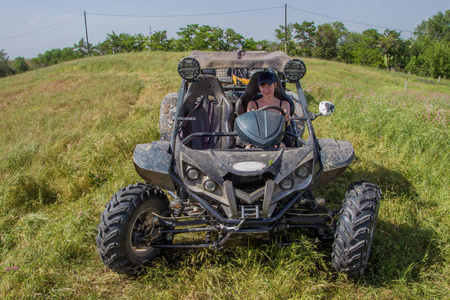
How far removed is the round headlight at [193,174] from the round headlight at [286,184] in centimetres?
71

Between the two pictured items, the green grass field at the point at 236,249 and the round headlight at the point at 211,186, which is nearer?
the round headlight at the point at 211,186

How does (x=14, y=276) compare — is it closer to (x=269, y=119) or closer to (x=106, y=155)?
(x=269, y=119)

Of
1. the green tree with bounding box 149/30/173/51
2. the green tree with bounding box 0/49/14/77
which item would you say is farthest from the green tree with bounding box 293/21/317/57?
the green tree with bounding box 0/49/14/77

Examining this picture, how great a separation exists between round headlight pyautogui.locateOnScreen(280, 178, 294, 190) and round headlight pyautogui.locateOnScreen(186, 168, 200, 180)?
0.71 metres

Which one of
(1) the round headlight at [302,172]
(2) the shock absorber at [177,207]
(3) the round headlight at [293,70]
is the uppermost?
(3) the round headlight at [293,70]

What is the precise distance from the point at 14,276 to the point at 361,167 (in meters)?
4.86

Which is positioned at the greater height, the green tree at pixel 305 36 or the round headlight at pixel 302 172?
the green tree at pixel 305 36

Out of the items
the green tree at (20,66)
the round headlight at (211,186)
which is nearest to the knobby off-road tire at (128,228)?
the round headlight at (211,186)

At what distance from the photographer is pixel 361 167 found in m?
5.55

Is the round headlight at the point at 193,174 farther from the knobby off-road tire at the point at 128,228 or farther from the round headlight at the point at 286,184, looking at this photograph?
the round headlight at the point at 286,184

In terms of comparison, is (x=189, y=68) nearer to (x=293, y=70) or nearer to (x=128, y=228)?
(x=293, y=70)

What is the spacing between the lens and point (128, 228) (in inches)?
115

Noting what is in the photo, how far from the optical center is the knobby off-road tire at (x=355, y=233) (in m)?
2.78

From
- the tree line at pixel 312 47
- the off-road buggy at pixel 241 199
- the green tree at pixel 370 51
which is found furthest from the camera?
the green tree at pixel 370 51
